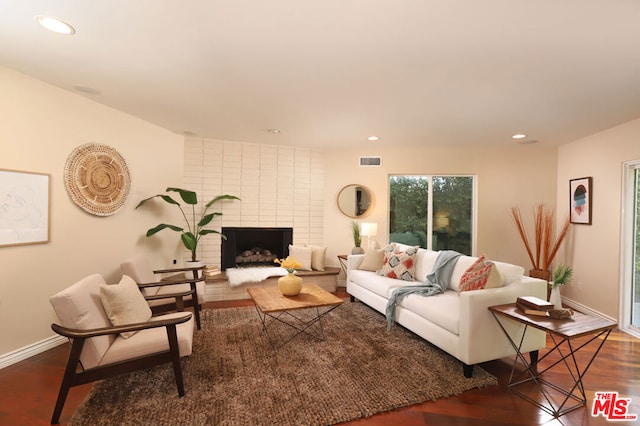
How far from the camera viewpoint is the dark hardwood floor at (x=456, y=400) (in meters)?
1.96

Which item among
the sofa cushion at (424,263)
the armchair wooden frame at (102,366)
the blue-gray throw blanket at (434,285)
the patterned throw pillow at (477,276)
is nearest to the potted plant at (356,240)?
the sofa cushion at (424,263)

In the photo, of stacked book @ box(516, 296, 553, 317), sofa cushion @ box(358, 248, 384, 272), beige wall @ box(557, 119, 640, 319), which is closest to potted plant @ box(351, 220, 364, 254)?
sofa cushion @ box(358, 248, 384, 272)

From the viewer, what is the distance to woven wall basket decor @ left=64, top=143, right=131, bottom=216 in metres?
3.13

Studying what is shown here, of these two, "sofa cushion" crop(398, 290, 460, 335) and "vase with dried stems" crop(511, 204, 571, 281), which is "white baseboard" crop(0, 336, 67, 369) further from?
"vase with dried stems" crop(511, 204, 571, 281)

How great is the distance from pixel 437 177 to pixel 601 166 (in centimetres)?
212

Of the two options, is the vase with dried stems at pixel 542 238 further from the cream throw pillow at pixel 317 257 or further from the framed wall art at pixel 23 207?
the framed wall art at pixel 23 207

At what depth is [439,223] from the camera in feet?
17.6

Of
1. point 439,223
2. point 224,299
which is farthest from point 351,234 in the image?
point 224,299

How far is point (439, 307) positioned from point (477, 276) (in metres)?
0.45

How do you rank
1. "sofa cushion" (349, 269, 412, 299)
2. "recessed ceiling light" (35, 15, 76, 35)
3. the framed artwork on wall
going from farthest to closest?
the framed artwork on wall → "sofa cushion" (349, 269, 412, 299) → "recessed ceiling light" (35, 15, 76, 35)

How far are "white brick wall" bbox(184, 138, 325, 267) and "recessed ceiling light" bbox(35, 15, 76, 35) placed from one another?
113 inches

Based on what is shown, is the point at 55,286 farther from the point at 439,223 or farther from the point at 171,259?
the point at 439,223

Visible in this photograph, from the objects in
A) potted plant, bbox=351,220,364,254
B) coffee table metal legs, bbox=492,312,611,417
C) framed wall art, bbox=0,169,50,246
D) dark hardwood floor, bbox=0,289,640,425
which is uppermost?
framed wall art, bbox=0,169,50,246

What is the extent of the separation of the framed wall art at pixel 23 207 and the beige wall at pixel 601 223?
623 cm
